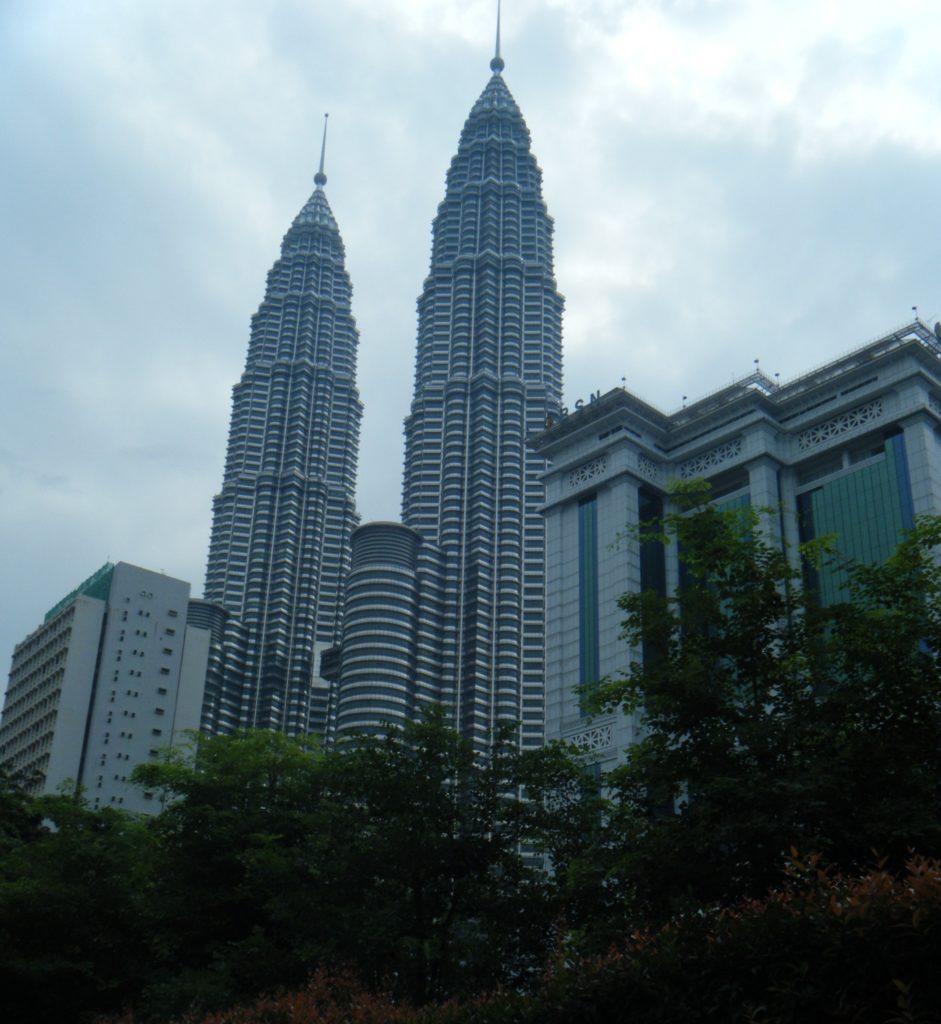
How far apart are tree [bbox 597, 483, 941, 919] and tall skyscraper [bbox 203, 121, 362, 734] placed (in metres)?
140

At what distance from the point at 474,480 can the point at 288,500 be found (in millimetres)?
30460

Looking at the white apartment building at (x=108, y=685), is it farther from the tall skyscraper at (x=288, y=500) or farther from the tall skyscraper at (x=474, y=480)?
the tall skyscraper at (x=288, y=500)

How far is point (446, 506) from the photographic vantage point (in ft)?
544

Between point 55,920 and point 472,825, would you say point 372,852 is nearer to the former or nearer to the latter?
point 472,825

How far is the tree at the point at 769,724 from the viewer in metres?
17.5

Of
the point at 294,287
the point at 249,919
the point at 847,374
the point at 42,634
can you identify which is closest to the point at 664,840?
the point at 249,919

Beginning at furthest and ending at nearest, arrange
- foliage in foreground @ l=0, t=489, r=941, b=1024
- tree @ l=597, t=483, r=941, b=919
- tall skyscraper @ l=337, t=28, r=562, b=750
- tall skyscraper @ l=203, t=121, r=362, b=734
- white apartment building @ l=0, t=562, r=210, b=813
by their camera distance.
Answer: tall skyscraper @ l=203, t=121, r=362, b=734 < tall skyscraper @ l=337, t=28, r=562, b=750 < white apartment building @ l=0, t=562, r=210, b=813 < tree @ l=597, t=483, r=941, b=919 < foliage in foreground @ l=0, t=489, r=941, b=1024

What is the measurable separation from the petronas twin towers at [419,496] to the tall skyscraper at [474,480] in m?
0.29

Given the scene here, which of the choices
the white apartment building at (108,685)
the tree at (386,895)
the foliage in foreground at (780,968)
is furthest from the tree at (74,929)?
the white apartment building at (108,685)

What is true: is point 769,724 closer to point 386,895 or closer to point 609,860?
point 609,860

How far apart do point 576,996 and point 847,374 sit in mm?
69429

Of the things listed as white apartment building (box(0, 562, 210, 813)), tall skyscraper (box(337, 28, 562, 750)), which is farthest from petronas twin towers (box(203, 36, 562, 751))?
white apartment building (box(0, 562, 210, 813))

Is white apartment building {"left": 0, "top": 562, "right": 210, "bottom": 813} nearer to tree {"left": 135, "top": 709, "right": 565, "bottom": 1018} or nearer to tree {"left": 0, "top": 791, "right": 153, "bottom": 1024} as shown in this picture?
tree {"left": 0, "top": 791, "right": 153, "bottom": 1024}

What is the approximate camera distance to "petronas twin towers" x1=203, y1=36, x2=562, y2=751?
152625mm
